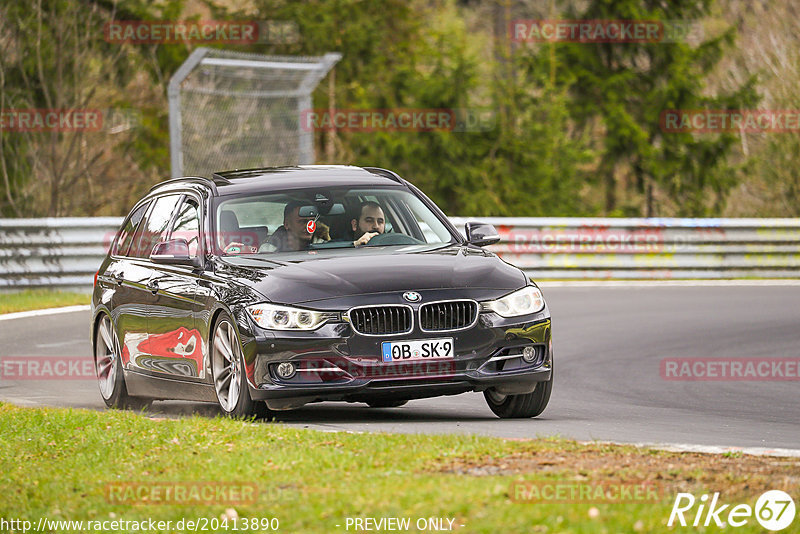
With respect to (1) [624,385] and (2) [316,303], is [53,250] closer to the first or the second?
(1) [624,385]

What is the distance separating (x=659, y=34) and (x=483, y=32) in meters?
28.7

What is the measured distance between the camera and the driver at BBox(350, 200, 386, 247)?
10582 mm

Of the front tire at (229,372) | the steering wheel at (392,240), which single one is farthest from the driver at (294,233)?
the front tire at (229,372)

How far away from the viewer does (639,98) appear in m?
36.5

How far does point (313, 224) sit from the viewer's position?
10562 mm

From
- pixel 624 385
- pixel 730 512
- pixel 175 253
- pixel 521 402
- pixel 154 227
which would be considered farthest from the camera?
pixel 624 385

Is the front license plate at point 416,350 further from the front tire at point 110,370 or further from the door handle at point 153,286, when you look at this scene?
the front tire at point 110,370

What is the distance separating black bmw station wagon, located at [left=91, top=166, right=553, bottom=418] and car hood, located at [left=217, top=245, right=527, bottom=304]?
0.04ft

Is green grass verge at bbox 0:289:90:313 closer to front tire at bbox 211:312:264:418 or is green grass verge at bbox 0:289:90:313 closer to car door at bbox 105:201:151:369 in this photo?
car door at bbox 105:201:151:369

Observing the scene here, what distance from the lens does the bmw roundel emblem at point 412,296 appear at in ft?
30.3

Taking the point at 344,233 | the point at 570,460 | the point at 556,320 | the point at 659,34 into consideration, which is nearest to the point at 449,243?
the point at 344,233

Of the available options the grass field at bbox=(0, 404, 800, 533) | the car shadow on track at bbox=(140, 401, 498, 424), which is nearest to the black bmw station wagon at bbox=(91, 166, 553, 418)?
the car shadow on track at bbox=(140, 401, 498, 424)

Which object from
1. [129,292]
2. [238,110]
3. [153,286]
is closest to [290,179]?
[153,286]

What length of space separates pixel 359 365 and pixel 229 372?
1021 millimetres
